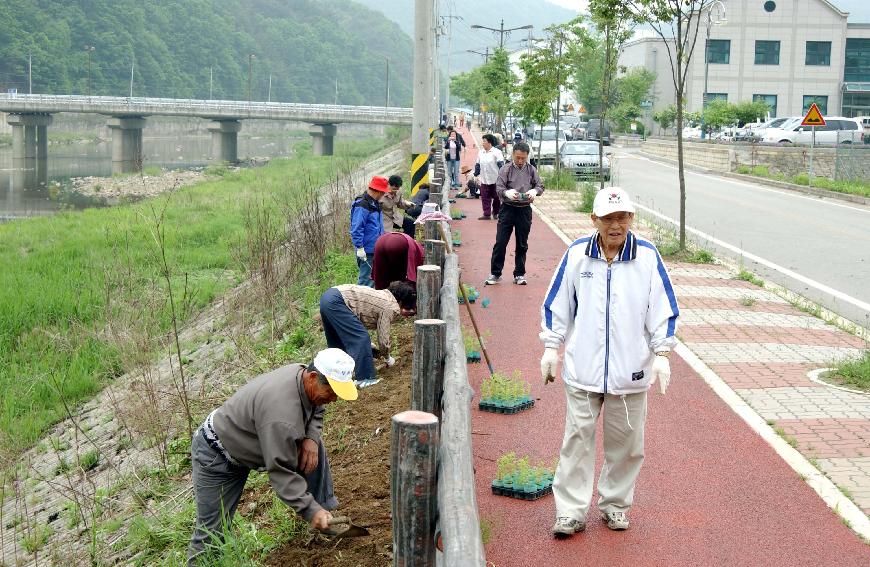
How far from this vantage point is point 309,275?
51.2 feet

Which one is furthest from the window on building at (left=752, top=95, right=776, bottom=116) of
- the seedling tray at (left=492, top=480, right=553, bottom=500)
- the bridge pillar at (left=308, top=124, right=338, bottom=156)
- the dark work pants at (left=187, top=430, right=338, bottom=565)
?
the dark work pants at (left=187, top=430, right=338, bottom=565)

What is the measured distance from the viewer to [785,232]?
2016 centimetres

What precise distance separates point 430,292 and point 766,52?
66897mm

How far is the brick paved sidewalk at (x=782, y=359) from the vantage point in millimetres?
6957

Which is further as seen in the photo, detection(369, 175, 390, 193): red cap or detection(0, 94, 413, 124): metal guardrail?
detection(0, 94, 413, 124): metal guardrail

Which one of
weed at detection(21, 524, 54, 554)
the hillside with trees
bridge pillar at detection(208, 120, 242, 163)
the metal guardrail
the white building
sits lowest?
weed at detection(21, 524, 54, 554)

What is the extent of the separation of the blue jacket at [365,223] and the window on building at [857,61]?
221 ft

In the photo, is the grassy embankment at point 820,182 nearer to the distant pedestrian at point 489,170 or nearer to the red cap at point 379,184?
the distant pedestrian at point 489,170

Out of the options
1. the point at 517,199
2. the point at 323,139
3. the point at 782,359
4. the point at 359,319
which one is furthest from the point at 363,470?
the point at 323,139

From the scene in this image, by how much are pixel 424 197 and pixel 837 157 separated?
65.6ft

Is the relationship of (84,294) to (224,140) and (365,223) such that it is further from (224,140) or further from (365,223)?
(224,140)

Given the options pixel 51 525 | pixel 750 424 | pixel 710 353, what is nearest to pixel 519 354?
pixel 710 353

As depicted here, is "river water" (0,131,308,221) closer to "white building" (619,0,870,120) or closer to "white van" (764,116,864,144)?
"white van" (764,116,864,144)

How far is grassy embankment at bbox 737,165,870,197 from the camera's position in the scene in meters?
28.6
